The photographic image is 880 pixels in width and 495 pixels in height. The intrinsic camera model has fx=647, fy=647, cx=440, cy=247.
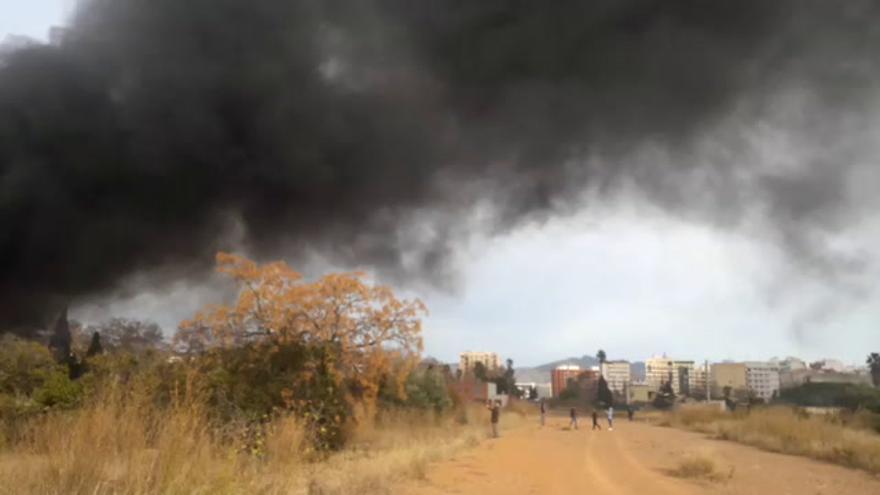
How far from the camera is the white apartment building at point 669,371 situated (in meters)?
107

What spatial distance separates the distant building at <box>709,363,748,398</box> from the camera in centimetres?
7425

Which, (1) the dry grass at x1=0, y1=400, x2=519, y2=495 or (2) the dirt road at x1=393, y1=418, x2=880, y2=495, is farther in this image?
(2) the dirt road at x1=393, y1=418, x2=880, y2=495

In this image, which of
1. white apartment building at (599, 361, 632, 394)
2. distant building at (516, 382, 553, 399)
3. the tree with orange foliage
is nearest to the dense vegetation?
the tree with orange foliage

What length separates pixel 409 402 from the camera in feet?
80.9

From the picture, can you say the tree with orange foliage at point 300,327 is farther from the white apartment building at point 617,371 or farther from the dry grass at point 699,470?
the white apartment building at point 617,371

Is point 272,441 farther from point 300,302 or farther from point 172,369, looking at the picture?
point 300,302

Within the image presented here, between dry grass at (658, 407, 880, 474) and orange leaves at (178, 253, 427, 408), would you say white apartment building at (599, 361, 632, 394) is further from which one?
orange leaves at (178, 253, 427, 408)

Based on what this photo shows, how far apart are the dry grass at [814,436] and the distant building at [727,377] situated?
4415cm

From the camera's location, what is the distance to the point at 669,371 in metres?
122

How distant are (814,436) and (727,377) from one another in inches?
2398

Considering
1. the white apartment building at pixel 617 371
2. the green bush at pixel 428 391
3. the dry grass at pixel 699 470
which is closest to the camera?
the dry grass at pixel 699 470

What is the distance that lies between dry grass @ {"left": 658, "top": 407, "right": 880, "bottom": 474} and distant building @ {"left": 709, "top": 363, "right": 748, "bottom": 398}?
44.2 m

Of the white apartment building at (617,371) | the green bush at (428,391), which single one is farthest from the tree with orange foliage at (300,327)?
the white apartment building at (617,371)

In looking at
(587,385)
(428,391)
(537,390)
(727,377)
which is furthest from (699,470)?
(537,390)
